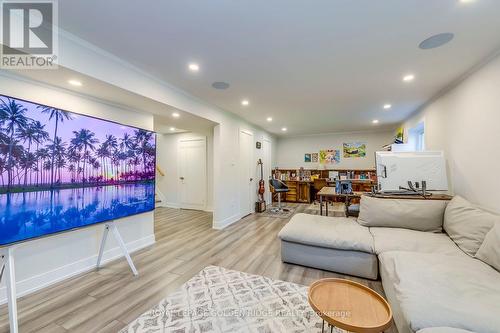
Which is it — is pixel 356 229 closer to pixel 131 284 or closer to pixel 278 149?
pixel 131 284

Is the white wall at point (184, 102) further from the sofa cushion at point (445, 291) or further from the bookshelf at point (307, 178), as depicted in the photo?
the sofa cushion at point (445, 291)

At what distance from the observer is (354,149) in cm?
695

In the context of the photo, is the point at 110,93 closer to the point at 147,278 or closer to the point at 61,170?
the point at 61,170

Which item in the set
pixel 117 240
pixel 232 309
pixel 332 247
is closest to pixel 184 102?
pixel 117 240

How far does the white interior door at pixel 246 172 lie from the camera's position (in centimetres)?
518

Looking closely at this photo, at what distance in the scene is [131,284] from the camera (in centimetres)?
224

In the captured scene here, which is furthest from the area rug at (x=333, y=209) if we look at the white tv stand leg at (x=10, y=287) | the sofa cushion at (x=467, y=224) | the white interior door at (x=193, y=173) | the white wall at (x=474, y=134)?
the white tv stand leg at (x=10, y=287)

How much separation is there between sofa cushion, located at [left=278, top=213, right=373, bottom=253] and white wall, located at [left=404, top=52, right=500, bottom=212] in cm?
139

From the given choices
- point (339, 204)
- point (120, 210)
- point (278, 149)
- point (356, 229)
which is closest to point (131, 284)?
point (120, 210)

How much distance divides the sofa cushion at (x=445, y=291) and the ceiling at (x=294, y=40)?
81.2 inches

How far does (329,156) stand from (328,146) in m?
0.37

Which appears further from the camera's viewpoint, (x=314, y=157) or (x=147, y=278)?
(x=314, y=157)

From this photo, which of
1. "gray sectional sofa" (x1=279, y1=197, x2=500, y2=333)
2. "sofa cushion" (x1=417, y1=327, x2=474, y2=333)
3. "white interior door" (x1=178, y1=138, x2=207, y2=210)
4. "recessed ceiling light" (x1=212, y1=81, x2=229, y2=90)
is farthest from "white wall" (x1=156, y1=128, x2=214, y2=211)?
"sofa cushion" (x1=417, y1=327, x2=474, y2=333)

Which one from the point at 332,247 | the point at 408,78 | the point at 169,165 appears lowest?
the point at 332,247
